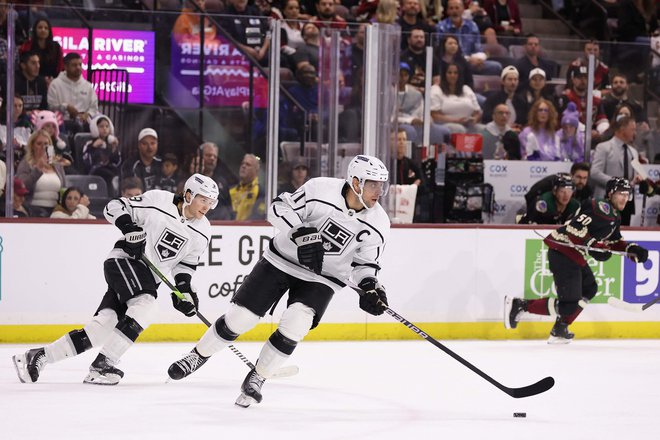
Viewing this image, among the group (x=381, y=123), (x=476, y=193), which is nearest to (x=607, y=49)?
(x=476, y=193)

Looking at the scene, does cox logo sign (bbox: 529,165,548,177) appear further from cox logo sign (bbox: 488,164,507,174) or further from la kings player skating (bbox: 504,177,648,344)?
la kings player skating (bbox: 504,177,648,344)

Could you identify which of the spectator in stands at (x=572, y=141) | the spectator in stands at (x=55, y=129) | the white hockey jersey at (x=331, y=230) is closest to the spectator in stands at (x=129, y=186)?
the spectator in stands at (x=55, y=129)

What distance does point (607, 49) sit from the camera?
9023mm

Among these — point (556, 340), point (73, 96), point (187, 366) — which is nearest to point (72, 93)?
point (73, 96)

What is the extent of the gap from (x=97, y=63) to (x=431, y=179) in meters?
2.63

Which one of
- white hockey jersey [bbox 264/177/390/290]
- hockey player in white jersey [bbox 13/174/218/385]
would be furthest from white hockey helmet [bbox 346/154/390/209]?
hockey player in white jersey [bbox 13/174/218/385]

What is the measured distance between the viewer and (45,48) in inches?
303

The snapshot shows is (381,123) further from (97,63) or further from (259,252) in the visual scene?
(97,63)

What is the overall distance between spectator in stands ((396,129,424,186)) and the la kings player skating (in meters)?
1.10

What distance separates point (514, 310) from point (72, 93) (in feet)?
11.1

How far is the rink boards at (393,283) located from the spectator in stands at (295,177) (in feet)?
1.49

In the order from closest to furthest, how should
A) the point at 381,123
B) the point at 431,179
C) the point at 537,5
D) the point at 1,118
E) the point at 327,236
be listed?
the point at 327,236, the point at 1,118, the point at 381,123, the point at 431,179, the point at 537,5

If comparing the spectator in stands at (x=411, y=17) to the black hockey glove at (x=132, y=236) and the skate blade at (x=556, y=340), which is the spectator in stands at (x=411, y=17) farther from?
the black hockey glove at (x=132, y=236)

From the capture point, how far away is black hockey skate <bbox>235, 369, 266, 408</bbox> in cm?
510
